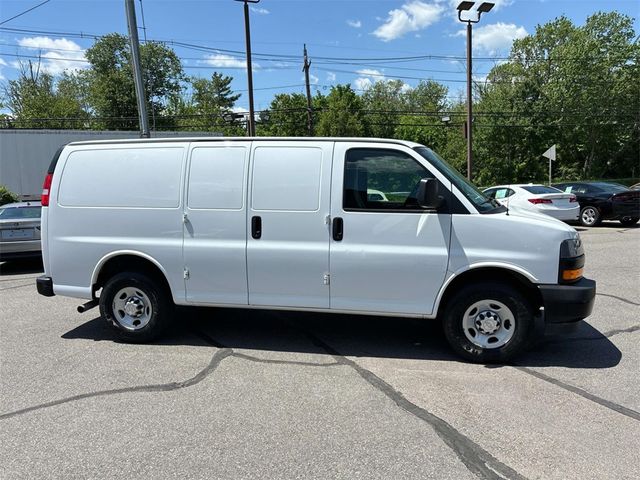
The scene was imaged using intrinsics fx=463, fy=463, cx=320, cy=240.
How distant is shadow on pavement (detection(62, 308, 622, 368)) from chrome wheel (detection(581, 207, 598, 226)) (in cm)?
1171

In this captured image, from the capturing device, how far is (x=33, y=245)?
9.34m

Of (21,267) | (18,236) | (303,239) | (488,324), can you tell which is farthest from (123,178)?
(21,267)

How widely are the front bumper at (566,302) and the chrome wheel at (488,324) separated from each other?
1.12ft

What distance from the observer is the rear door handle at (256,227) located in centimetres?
462

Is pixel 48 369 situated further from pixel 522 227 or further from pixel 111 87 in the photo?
pixel 111 87

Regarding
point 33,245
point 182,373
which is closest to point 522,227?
point 182,373

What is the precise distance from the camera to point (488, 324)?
437 centimetres

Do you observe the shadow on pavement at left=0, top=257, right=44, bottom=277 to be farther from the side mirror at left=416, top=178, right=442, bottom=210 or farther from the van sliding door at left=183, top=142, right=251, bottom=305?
the side mirror at left=416, top=178, right=442, bottom=210

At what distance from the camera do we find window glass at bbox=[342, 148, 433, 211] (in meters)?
4.43

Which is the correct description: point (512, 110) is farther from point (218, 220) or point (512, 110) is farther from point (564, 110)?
point (218, 220)

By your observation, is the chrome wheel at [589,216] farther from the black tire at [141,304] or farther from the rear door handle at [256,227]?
the black tire at [141,304]

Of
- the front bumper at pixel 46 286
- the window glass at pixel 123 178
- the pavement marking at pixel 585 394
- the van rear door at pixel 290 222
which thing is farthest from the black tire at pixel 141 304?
the pavement marking at pixel 585 394

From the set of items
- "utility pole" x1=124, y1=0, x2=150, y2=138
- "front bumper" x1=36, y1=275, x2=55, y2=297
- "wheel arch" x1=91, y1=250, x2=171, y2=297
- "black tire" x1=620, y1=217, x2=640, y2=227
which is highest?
"utility pole" x1=124, y1=0, x2=150, y2=138

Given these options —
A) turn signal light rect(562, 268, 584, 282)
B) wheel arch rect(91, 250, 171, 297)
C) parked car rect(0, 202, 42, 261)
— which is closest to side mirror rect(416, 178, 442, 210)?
turn signal light rect(562, 268, 584, 282)
